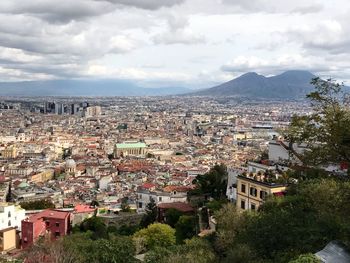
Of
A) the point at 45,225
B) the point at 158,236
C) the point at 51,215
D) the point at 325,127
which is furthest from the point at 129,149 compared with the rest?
the point at 325,127

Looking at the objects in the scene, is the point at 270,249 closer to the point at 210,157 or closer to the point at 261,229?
the point at 261,229

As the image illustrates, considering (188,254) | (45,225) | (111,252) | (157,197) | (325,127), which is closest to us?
(325,127)

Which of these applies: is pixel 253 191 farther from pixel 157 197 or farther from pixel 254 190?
pixel 157 197

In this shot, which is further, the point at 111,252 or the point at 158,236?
the point at 158,236

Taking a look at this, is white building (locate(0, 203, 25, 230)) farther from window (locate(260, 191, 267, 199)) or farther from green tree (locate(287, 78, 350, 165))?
green tree (locate(287, 78, 350, 165))

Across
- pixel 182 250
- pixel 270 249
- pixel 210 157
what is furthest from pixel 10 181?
pixel 270 249

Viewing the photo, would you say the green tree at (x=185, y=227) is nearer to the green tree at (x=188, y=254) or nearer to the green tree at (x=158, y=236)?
the green tree at (x=158, y=236)

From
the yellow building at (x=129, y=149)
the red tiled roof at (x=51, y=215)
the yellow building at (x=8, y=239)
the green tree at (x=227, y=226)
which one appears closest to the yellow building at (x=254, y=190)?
the green tree at (x=227, y=226)
